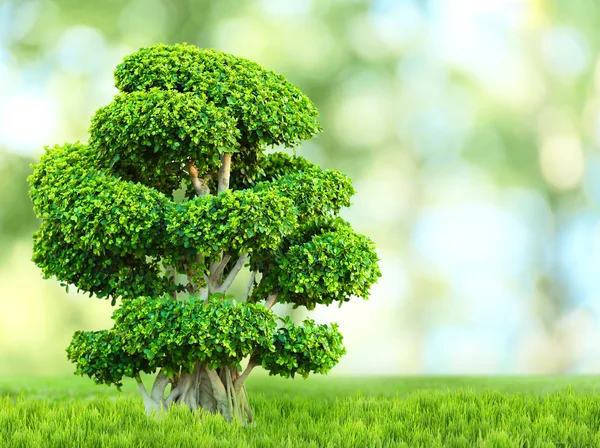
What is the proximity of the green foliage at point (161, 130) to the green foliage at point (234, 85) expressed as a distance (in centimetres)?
18

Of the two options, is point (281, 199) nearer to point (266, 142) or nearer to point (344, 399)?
point (266, 142)

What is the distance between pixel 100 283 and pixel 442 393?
167 inches

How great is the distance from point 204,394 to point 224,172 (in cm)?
234

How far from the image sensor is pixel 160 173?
7.81 meters

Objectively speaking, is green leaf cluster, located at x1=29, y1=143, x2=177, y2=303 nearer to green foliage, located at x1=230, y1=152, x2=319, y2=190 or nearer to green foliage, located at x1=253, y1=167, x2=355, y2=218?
green foliage, located at x1=253, y1=167, x2=355, y2=218

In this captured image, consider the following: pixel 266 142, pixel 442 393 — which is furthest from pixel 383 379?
pixel 266 142

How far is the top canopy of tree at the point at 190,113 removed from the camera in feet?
23.6

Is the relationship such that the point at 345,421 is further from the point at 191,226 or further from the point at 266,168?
the point at 266,168

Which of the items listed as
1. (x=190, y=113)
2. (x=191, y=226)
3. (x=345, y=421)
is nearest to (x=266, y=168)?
(x=190, y=113)

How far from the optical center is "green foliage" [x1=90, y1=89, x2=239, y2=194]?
7152 millimetres

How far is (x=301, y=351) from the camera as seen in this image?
7195 mm

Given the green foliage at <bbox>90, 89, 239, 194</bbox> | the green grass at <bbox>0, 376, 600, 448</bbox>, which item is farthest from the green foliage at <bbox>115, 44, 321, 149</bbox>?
the green grass at <bbox>0, 376, 600, 448</bbox>

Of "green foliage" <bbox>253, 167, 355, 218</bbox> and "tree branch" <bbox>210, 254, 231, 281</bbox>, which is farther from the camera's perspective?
"tree branch" <bbox>210, 254, 231, 281</bbox>

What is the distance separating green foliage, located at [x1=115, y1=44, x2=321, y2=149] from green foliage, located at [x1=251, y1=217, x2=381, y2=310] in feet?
3.41
